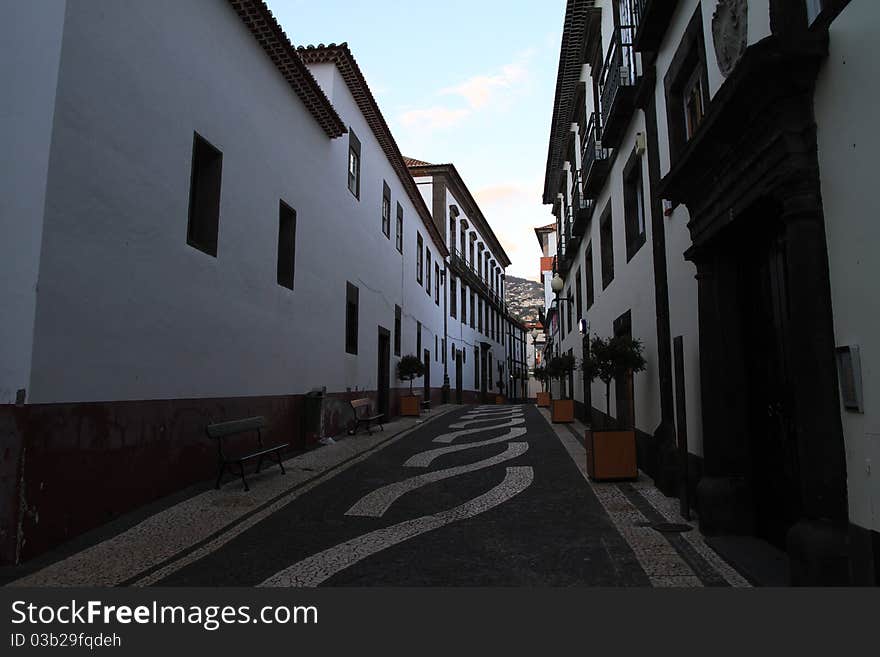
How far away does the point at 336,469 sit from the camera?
8.27 meters

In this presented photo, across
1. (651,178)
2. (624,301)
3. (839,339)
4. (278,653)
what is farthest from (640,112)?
(278,653)

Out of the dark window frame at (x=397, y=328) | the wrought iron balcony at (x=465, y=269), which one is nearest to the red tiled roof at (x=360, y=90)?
the dark window frame at (x=397, y=328)

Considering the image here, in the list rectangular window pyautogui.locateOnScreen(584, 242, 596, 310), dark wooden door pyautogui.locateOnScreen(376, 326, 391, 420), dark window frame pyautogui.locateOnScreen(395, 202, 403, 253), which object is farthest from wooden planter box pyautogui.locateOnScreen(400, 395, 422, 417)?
rectangular window pyautogui.locateOnScreen(584, 242, 596, 310)

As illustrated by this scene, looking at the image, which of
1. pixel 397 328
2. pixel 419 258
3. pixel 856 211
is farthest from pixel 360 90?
pixel 856 211

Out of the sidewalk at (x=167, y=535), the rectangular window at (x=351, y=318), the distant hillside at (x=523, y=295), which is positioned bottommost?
the sidewalk at (x=167, y=535)

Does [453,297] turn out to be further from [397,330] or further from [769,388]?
[769,388]

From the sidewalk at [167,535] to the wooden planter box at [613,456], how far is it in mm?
3505

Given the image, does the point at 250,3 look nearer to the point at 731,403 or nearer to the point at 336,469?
the point at 336,469

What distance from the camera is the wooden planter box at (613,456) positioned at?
7047 millimetres

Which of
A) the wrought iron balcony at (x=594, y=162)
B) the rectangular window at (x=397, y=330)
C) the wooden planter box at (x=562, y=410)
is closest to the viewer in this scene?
the wrought iron balcony at (x=594, y=162)

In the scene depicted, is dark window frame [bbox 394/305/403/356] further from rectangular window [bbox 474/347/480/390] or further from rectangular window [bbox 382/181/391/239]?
rectangular window [bbox 474/347/480/390]

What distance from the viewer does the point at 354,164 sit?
45.0ft

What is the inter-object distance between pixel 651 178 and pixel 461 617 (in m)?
5.68

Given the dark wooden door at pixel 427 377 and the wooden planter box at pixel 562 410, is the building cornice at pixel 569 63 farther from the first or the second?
the dark wooden door at pixel 427 377
